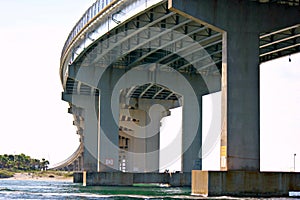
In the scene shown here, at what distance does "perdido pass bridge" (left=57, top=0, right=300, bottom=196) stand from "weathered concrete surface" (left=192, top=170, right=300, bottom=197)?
2.5 inches

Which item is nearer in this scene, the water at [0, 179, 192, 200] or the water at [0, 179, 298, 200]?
the water at [0, 179, 298, 200]

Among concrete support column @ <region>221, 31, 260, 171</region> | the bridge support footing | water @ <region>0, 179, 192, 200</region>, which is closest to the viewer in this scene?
concrete support column @ <region>221, 31, 260, 171</region>

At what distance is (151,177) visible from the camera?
82.2 meters

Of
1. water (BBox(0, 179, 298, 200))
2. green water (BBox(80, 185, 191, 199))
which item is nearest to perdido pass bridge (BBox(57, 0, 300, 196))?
water (BBox(0, 179, 298, 200))

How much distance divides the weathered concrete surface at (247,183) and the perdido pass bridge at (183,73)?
0.21 ft

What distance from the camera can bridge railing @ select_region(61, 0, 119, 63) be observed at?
195 ft

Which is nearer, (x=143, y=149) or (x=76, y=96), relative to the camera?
(x=76, y=96)

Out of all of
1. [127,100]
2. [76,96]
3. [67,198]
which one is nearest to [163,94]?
[127,100]

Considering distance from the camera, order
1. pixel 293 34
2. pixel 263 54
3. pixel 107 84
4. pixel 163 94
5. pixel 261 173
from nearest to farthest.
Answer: pixel 261 173, pixel 293 34, pixel 263 54, pixel 107 84, pixel 163 94

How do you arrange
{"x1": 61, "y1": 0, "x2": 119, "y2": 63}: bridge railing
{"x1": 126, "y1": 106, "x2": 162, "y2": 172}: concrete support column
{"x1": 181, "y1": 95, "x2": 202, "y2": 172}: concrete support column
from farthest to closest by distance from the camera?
{"x1": 126, "y1": 106, "x2": 162, "y2": 172}: concrete support column < {"x1": 181, "y1": 95, "x2": 202, "y2": 172}: concrete support column < {"x1": 61, "y1": 0, "x2": 119, "y2": 63}: bridge railing

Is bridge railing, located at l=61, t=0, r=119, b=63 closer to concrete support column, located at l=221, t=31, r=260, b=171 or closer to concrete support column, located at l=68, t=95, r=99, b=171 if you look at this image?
concrete support column, located at l=221, t=31, r=260, b=171

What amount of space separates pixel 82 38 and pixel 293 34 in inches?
860

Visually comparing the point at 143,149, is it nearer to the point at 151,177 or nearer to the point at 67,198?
the point at 151,177

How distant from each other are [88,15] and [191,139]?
21505 mm
